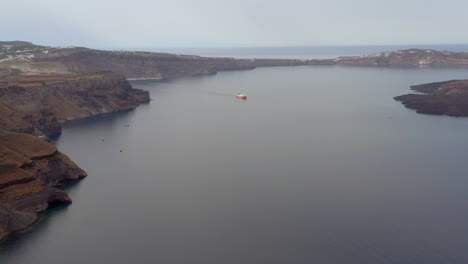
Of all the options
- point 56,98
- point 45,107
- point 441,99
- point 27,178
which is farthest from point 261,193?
point 441,99

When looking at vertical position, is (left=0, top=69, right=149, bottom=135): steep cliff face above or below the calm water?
above

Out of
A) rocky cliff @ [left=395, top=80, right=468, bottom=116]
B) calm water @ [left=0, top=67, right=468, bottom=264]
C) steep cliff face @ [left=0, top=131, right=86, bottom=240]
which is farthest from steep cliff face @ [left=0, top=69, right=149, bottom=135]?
rocky cliff @ [left=395, top=80, right=468, bottom=116]

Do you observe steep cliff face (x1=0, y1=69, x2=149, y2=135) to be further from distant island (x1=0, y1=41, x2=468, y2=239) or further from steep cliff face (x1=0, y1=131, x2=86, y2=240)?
steep cliff face (x1=0, y1=131, x2=86, y2=240)

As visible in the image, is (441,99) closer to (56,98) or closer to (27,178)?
(56,98)

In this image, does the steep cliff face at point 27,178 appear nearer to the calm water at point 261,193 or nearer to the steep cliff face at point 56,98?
the calm water at point 261,193

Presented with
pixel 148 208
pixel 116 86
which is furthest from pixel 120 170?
pixel 116 86

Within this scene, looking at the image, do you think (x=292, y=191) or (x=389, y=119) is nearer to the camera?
(x=292, y=191)

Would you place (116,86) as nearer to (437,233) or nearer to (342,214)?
(342,214)
